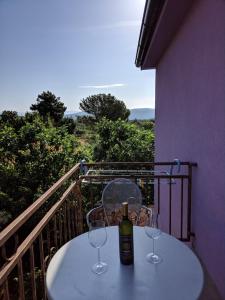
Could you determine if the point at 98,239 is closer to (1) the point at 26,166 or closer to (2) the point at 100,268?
(2) the point at 100,268

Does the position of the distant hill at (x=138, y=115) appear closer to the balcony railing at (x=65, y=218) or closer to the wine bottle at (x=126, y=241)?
the balcony railing at (x=65, y=218)

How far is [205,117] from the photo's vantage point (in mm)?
2072

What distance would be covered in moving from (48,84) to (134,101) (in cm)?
908

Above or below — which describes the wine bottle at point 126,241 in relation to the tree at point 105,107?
below

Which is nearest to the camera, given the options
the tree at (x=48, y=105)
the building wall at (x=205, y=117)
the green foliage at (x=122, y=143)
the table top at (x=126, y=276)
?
the table top at (x=126, y=276)

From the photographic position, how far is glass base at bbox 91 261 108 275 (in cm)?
113

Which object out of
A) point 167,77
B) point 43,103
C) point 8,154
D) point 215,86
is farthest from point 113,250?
point 43,103

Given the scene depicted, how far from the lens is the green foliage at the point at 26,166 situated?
17.7 feet

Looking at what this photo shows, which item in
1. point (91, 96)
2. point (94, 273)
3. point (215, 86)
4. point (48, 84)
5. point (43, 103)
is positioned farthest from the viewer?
point (91, 96)

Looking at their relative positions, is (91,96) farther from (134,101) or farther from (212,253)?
(212,253)

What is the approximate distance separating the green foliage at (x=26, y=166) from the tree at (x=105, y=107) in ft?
52.3

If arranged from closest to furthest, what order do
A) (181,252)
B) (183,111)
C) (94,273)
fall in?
(94,273) → (181,252) → (183,111)

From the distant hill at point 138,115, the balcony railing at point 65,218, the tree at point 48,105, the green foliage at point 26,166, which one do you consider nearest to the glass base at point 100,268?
the balcony railing at point 65,218

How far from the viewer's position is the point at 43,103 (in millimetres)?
22312
